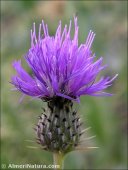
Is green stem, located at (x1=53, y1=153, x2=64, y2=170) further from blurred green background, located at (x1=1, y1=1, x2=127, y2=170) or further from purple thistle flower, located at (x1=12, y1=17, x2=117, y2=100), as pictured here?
blurred green background, located at (x1=1, y1=1, x2=127, y2=170)

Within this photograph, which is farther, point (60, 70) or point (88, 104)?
point (88, 104)

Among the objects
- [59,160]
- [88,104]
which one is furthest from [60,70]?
[88,104]

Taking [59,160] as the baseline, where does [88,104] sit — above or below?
above

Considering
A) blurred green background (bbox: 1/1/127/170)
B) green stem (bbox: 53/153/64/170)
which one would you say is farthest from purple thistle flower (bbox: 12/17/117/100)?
blurred green background (bbox: 1/1/127/170)

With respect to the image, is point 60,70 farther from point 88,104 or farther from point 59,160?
point 88,104

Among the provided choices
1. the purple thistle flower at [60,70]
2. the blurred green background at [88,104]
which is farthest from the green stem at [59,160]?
the blurred green background at [88,104]
